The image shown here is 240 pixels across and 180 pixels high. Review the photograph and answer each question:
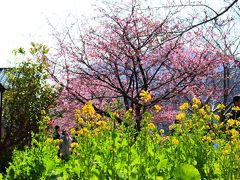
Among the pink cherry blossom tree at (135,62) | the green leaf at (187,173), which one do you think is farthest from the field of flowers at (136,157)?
the pink cherry blossom tree at (135,62)

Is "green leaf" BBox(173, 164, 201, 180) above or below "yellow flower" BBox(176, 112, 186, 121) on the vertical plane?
below

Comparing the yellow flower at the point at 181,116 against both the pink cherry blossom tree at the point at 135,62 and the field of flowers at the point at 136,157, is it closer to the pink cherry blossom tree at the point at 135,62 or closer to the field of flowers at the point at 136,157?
the field of flowers at the point at 136,157

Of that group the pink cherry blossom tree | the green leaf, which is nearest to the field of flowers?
the green leaf

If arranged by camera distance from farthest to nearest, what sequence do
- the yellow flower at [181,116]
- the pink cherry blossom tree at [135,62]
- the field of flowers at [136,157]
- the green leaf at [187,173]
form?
the pink cherry blossom tree at [135,62] → the yellow flower at [181,116] → the field of flowers at [136,157] → the green leaf at [187,173]

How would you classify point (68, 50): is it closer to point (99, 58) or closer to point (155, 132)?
point (99, 58)

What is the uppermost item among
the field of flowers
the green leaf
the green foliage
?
the green foliage

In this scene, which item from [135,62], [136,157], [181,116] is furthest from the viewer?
[135,62]

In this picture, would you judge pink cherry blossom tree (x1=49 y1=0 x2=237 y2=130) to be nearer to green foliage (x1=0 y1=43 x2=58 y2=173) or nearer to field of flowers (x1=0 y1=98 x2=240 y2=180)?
green foliage (x1=0 y1=43 x2=58 y2=173)

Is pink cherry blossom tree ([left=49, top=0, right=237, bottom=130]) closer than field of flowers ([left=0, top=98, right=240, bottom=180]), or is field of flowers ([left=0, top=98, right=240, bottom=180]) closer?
field of flowers ([left=0, top=98, right=240, bottom=180])

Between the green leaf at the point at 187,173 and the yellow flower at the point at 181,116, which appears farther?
the yellow flower at the point at 181,116

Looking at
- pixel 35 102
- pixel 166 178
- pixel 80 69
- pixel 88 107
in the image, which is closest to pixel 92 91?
pixel 80 69

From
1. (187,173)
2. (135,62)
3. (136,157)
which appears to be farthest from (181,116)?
(135,62)

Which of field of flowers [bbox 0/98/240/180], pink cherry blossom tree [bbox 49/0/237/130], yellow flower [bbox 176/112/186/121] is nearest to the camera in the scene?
field of flowers [bbox 0/98/240/180]

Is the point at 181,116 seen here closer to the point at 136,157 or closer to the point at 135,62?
the point at 136,157
